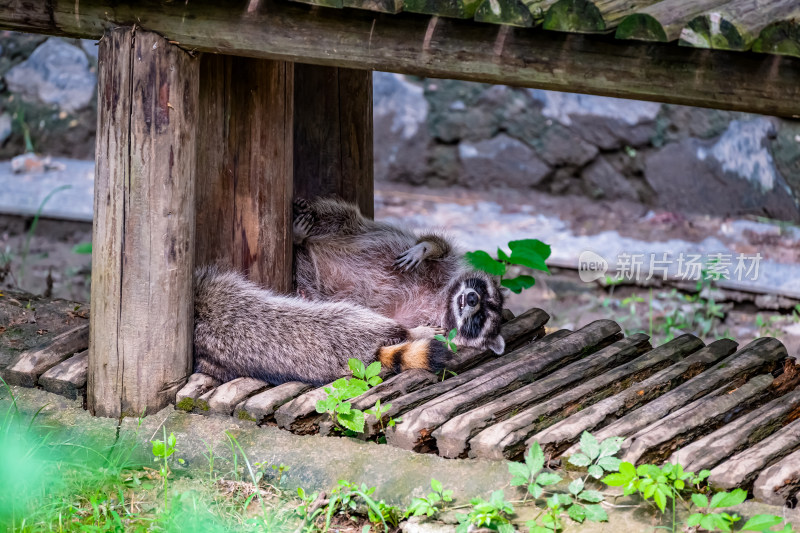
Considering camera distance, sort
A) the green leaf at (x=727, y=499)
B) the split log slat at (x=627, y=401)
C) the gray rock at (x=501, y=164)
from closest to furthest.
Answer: the green leaf at (x=727, y=499) < the split log slat at (x=627, y=401) < the gray rock at (x=501, y=164)

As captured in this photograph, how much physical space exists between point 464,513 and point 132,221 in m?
1.74

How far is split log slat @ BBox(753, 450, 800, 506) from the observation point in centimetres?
299

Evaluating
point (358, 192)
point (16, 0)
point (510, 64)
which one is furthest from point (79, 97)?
point (510, 64)

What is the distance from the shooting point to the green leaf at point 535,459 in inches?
121

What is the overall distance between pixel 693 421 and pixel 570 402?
480 mm

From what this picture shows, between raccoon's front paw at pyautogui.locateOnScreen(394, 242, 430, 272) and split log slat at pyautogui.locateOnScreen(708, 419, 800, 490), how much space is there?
1.96 m

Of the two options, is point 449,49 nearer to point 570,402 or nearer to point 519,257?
point 519,257

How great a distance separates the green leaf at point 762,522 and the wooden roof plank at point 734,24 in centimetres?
142

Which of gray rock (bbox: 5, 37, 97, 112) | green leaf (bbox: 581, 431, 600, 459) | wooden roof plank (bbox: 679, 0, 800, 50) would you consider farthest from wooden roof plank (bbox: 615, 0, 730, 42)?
gray rock (bbox: 5, 37, 97, 112)

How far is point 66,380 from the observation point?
156 inches

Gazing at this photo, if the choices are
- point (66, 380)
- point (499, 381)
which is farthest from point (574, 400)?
point (66, 380)

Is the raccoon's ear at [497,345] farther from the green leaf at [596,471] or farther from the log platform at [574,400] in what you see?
the green leaf at [596,471]

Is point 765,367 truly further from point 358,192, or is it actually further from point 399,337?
point 358,192

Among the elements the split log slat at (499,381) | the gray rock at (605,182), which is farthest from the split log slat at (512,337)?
the gray rock at (605,182)
